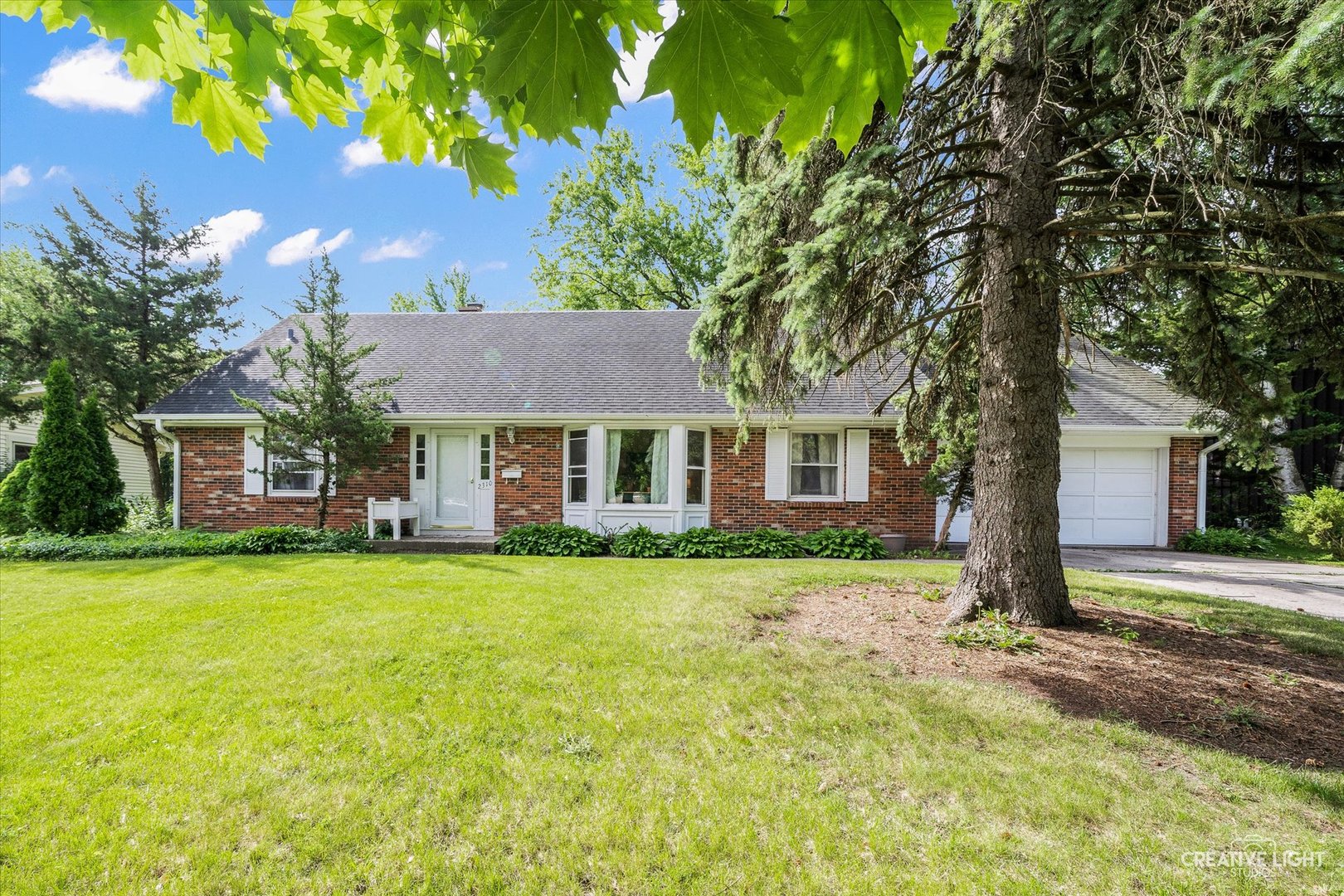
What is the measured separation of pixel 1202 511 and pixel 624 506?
472 inches

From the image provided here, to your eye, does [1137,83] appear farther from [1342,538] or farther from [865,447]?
[1342,538]

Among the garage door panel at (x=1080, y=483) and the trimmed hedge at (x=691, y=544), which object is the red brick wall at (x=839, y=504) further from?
the garage door panel at (x=1080, y=483)

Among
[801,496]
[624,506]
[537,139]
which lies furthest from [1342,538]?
[537,139]

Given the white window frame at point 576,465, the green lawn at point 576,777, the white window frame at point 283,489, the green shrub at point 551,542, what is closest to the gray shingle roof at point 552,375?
the white window frame at point 576,465

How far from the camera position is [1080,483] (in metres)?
12.4

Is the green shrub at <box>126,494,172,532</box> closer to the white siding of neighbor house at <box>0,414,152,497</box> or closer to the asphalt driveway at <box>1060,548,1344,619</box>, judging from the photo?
the white siding of neighbor house at <box>0,414,152,497</box>

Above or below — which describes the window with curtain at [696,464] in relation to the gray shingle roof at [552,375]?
below

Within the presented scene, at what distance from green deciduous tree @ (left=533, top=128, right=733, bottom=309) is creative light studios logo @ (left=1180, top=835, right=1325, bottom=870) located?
23.0m

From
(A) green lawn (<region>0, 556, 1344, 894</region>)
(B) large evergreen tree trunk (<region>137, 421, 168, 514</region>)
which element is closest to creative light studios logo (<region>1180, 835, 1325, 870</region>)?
(A) green lawn (<region>0, 556, 1344, 894</region>)

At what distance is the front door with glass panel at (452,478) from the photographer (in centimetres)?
1280

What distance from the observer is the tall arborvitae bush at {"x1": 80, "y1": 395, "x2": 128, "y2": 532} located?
36.7 ft

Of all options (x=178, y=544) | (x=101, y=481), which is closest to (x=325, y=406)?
(x=178, y=544)

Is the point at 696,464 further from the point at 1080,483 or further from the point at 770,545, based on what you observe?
the point at 1080,483

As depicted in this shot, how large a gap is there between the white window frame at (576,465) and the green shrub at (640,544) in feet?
4.99
